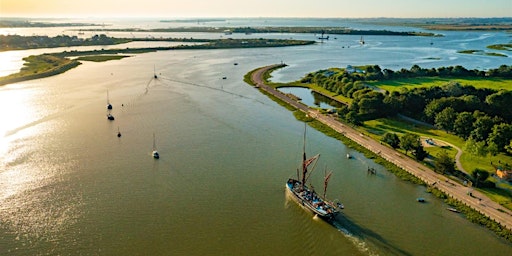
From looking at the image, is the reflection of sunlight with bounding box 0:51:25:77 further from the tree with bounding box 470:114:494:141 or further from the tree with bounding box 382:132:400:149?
the tree with bounding box 470:114:494:141

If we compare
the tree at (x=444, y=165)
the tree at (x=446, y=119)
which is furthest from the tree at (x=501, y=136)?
the tree at (x=444, y=165)

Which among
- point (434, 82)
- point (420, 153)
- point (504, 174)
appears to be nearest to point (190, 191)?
point (420, 153)

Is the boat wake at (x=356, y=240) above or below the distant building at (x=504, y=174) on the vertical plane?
below

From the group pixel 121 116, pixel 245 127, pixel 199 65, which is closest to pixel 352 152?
pixel 245 127

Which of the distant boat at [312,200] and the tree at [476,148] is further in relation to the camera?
the tree at [476,148]

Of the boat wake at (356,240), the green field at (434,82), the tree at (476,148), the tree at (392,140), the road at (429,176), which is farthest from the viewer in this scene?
the green field at (434,82)

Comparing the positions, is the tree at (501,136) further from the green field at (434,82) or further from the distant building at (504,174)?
the green field at (434,82)

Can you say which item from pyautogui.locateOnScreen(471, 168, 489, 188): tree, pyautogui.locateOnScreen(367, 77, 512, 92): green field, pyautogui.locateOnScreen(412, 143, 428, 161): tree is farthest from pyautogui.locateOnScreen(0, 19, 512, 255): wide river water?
pyautogui.locateOnScreen(367, 77, 512, 92): green field
